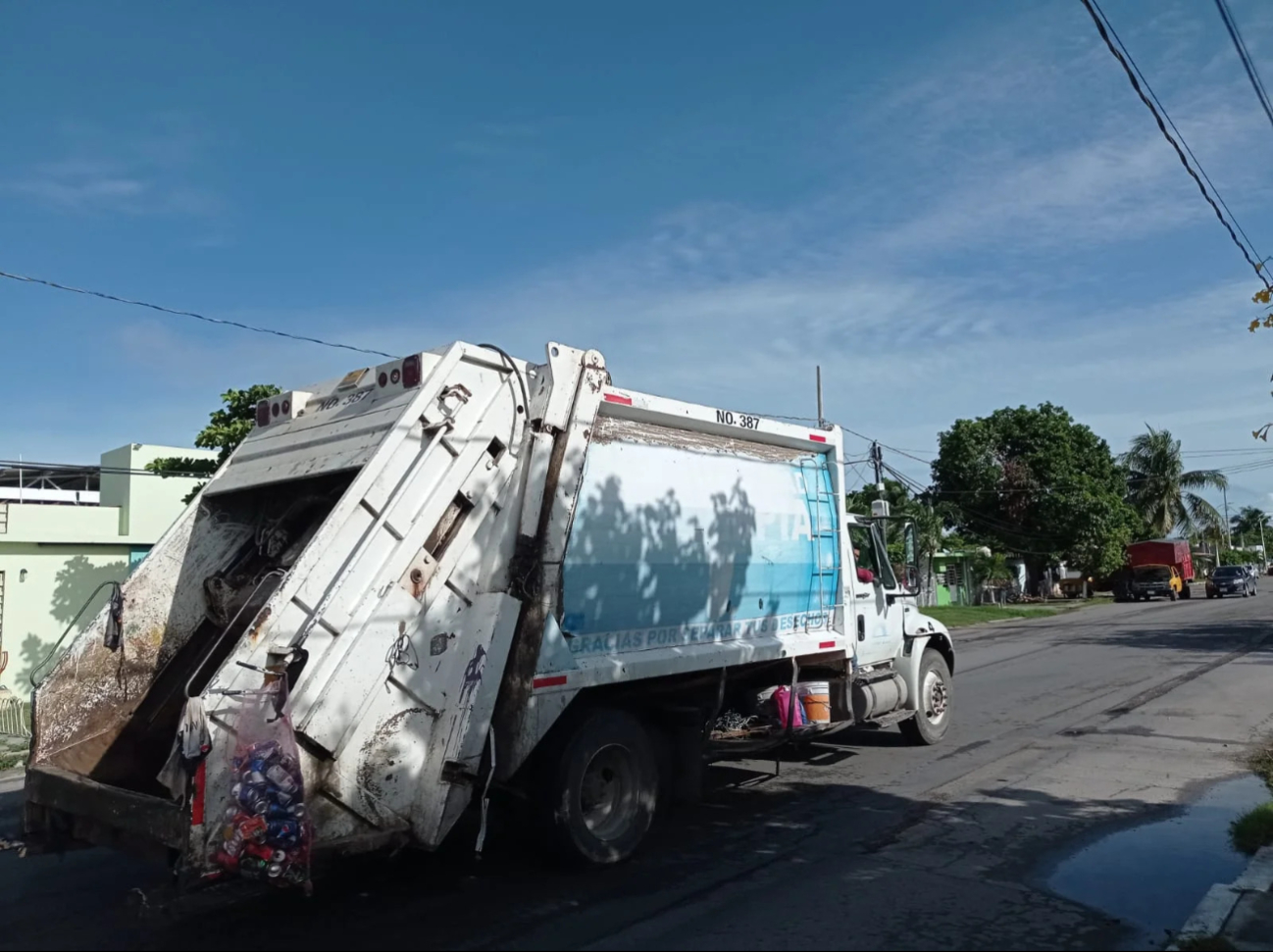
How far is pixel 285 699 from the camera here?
4.73 meters

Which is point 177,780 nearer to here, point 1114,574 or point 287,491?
point 287,491

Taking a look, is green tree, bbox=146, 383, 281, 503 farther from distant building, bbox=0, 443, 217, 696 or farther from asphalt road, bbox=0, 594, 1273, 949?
asphalt road, bbox=0, 594, 1273, 949

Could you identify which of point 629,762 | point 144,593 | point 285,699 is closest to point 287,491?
point 144,593

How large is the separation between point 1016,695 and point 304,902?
1092 cm

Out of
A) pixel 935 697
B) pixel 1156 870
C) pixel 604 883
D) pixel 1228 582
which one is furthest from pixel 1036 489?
pixel 604 883

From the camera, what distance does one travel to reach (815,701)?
8.44 metres

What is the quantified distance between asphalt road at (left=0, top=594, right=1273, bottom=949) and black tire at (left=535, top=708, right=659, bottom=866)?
0.17 m

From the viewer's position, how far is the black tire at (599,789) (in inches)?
234

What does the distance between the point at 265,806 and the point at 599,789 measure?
231cm

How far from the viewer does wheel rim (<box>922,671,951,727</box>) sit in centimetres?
1013

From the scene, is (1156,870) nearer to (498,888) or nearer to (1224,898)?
(1224,898)

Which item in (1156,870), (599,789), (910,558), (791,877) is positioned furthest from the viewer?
(910,558)

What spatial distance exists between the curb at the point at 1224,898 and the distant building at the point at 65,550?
1391 cm

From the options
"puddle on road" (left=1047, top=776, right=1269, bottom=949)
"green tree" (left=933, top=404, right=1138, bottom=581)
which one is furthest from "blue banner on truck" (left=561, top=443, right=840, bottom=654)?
"green tree" (left=933, top=404, right=1138, bottom=581)
